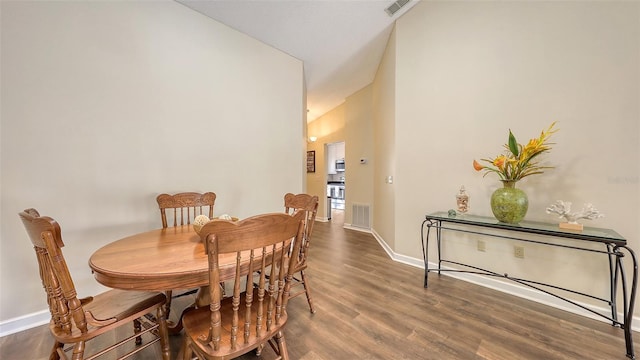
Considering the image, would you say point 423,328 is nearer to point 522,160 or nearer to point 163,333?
point 522,160

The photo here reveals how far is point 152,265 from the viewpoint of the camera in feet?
3.58

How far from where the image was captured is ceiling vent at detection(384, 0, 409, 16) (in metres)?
2.71

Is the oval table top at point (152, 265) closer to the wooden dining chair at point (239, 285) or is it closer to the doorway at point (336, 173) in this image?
the wooden dining chair at point (239, 285)

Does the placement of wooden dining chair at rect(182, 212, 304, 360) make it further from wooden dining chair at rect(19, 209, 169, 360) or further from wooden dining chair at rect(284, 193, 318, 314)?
wooden dining chair at rect(284, 193, 318, 314)

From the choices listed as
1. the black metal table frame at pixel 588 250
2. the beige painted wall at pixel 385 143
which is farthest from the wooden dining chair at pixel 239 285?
the beige painted wall at pixel 385 143

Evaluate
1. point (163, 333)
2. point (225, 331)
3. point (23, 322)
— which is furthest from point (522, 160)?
point (23, 322)

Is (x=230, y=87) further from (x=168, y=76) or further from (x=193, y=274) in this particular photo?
(x=193, y=274)

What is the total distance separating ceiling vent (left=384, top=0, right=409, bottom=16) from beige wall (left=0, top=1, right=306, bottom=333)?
181 centimetres

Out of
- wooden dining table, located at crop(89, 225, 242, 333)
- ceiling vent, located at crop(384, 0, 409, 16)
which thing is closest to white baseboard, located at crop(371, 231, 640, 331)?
wooden dining table, located at crop(89, 225, 242, 333)

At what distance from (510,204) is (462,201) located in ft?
1.38

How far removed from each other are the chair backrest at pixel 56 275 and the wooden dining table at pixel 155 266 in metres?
0.11

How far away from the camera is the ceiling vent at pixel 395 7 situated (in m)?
2.71

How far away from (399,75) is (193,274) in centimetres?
320

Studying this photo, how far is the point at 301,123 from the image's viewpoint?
12.3ft
